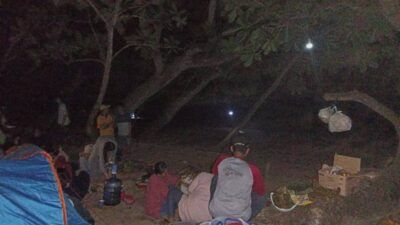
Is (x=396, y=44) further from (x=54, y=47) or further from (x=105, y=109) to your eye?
(x=54, y=47)

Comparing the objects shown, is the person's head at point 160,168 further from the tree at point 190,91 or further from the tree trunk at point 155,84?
the tree at point 190,91

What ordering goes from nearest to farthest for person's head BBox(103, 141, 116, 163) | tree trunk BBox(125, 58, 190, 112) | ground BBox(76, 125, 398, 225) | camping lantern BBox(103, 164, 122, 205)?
ground BBox(76, 125, 398, 225)
camping lantern BBox(103, 164, 122, 205)
person's head BBox(103, 141, 116, 163)
tree trunk BBox(125, 58, 190, 112)

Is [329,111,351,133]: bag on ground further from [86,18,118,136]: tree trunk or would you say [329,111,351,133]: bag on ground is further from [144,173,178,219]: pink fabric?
[86,18,118,136]: tree trunk

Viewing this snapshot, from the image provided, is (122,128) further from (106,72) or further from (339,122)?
(339,122)

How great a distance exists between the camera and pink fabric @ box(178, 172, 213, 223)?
18.9ft

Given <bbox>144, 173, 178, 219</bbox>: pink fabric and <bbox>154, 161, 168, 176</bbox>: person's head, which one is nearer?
<bbox>144, 173, 178, 219</bbox>: pink fabric

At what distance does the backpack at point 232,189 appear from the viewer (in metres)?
5.21

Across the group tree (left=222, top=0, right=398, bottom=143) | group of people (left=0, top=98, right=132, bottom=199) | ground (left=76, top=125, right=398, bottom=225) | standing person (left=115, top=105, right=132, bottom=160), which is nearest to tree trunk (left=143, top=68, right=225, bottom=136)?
ground (left=76, top=125, right=398, bottom=225)

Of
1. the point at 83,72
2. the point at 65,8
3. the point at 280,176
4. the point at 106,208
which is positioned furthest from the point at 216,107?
the point at 106,208

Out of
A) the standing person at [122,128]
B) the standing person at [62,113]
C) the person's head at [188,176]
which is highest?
the standing person at [62,113]

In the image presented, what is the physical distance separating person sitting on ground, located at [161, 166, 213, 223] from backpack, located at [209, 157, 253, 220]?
1.46ft

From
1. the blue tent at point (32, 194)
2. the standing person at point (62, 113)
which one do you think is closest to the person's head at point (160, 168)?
the blue tent at point (32, 194)

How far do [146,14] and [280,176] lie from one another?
4680 millimetres

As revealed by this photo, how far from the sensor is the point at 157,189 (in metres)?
6.32
